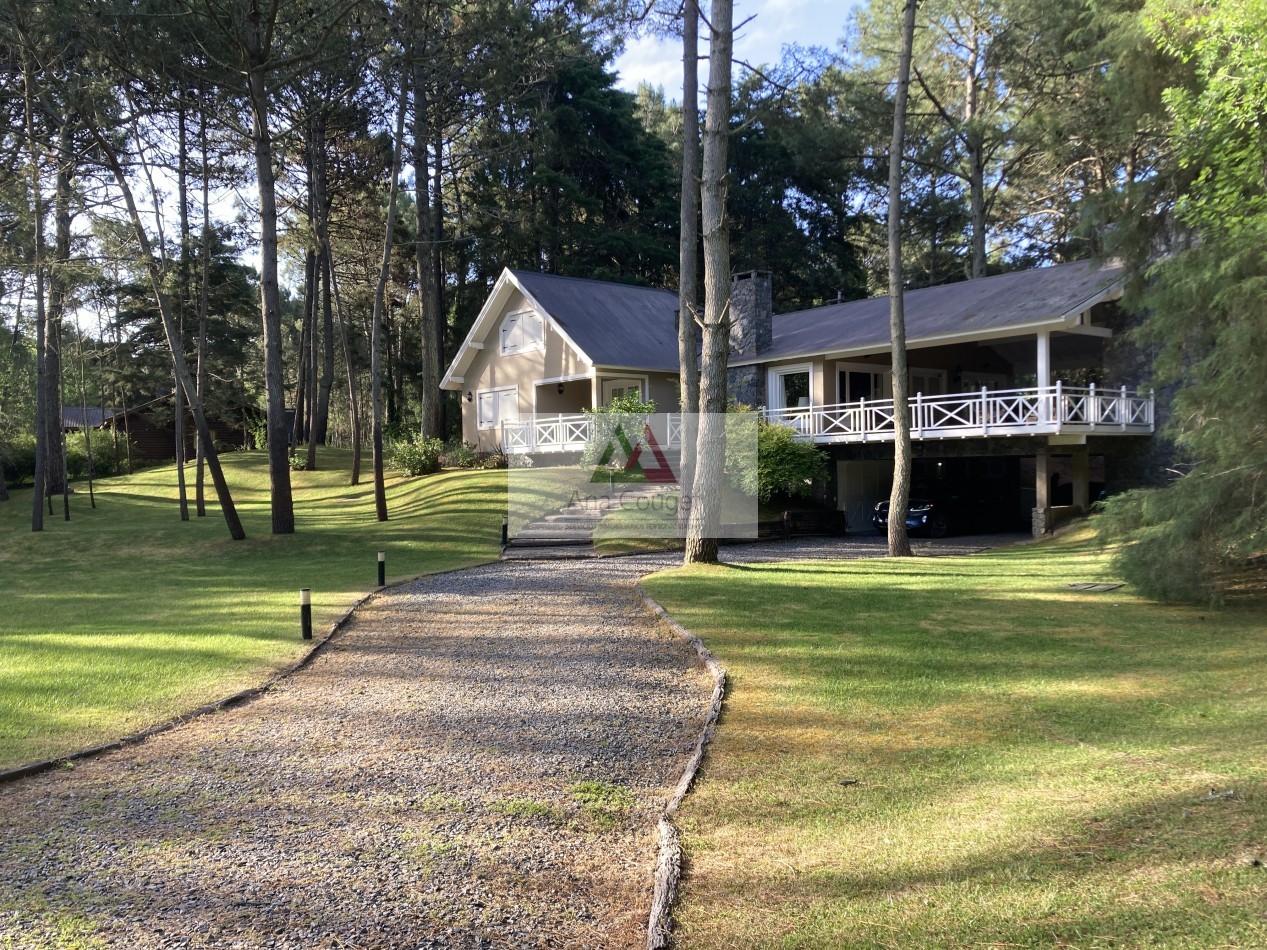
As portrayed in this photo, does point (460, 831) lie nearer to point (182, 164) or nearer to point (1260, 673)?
point (1260, 673)

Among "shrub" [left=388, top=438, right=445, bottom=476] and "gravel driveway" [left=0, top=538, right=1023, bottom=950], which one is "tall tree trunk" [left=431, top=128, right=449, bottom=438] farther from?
"gravel driveway" [left=0, top=538, right=1023, bottom=950]

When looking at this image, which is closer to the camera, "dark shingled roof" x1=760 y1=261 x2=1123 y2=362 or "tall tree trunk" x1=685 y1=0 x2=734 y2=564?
"tall tree trunk" x1=685 y1=0 x2=734 y2=564

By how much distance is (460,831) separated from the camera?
181 inches

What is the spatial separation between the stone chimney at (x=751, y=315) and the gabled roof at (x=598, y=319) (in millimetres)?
2177

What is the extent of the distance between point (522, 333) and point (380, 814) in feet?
81.6

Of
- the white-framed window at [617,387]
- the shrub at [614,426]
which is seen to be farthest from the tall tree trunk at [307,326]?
the shrub at [614,426]

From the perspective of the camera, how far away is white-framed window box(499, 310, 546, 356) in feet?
91.7

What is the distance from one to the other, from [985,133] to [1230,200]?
72.8ft

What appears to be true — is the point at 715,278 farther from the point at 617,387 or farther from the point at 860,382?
the point at 617,387

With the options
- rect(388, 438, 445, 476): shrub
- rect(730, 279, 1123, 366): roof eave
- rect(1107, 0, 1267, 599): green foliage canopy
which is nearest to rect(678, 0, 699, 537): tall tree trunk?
rect(730, 279, 1123, 366): roof eave

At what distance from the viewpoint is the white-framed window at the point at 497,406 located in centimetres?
2897

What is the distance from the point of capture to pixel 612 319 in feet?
91.7

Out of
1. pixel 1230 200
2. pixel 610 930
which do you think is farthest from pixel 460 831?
pixel 1230 200

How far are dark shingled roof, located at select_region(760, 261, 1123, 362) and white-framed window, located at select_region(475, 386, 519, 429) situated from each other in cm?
884
